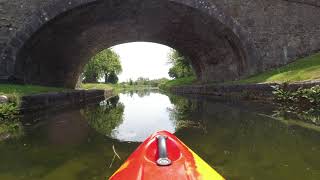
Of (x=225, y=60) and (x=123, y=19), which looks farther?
(x=225, y=60)

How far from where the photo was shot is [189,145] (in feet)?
20.6

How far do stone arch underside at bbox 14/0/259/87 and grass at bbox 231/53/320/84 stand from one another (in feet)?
5.33

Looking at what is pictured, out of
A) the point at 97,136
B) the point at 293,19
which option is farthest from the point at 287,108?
the point at 293,19

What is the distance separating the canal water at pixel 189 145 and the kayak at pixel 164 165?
3.32 ft

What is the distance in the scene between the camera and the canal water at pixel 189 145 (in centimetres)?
460

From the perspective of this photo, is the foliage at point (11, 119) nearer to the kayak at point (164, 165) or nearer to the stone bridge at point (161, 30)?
the kayak at point (164, 165)

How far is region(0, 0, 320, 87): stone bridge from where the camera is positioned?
17.3m

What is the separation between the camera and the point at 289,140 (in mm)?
6438

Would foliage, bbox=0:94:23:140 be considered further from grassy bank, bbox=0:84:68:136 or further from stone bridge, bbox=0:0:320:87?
stone bridge, bbox=0:0:320:87

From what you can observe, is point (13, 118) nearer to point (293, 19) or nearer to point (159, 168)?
point (159, 168)

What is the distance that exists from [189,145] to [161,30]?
693 inches

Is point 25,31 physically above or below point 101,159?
above

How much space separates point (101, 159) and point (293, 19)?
60.1 feet

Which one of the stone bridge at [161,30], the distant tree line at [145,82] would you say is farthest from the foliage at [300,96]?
the distant tree line at [145,82]
